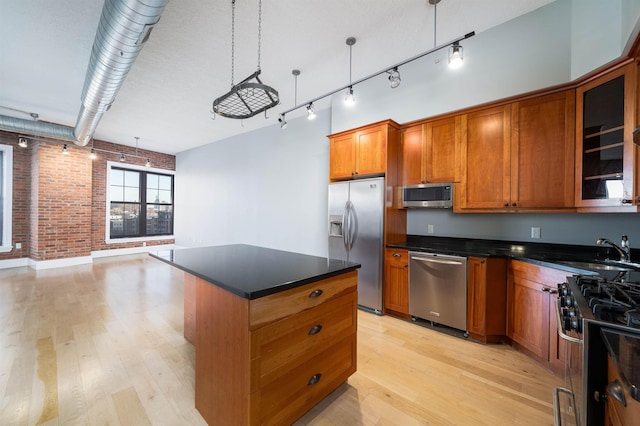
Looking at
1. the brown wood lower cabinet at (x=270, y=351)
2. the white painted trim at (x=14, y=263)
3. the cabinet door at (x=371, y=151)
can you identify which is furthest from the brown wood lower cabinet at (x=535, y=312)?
the white painted trim at (x=14, y=263)

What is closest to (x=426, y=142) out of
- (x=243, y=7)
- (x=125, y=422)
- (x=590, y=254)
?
(x=590, y=254)

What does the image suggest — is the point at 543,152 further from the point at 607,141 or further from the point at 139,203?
the point at 139,203

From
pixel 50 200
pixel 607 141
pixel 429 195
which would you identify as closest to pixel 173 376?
pixel 429 195

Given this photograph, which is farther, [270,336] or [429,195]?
[429,195]

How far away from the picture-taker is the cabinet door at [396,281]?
114 inches

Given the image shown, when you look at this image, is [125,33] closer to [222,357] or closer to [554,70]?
[222,357]

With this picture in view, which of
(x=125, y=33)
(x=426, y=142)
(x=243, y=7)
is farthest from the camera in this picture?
(x=426, y=142)

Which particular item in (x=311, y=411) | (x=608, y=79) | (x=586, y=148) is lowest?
(x=311, y=411)

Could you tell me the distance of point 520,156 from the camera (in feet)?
8.11

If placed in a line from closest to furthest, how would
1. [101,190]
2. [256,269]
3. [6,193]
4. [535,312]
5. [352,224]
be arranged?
[256,269] → [535,312] → [352,224] → [6,193] → [101,190]

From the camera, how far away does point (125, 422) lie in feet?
4.86

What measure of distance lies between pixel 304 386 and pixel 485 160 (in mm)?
2769

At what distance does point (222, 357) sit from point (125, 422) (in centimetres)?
83

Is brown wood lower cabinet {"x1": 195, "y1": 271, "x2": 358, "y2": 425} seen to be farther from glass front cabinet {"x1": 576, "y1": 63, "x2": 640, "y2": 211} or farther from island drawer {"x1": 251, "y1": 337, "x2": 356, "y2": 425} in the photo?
glass front cabinet {"x1": 576, "y1": 63, "x2": 640, "y2": 211}
